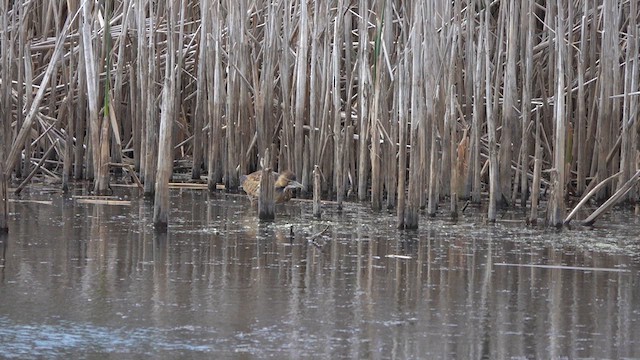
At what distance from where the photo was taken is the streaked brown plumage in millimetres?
9570

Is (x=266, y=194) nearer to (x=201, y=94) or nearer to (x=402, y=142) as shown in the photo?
(x=402, y=142)

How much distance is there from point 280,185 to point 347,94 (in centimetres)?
124

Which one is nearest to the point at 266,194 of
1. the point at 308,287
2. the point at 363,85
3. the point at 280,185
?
the point at 280,185

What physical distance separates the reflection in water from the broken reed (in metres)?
0.73

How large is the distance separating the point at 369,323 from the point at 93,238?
2.76m

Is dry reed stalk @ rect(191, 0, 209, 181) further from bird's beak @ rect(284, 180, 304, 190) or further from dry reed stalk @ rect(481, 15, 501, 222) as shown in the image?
dry reed stalk @ rect(481, 15, 501, 222)

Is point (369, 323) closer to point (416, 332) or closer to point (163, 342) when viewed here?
point (416, 332)

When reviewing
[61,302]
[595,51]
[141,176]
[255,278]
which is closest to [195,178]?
[141,176]

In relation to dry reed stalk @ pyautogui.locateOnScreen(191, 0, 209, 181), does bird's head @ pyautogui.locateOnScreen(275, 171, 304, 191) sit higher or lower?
lower

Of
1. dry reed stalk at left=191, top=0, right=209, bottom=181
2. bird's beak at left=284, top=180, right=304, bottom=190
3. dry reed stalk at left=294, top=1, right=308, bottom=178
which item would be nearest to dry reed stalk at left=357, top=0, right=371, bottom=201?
bird's beak at left=284, top=180, right=304, bottom=190

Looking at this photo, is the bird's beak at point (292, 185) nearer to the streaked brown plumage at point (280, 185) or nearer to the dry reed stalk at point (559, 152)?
the streaked brown plumage at point (280, 185)

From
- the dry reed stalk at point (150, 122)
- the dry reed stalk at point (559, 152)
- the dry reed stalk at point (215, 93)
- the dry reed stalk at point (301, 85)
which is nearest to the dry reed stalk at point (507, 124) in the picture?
the dry reed stalk at point (559, 152)

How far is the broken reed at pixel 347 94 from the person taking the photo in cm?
915

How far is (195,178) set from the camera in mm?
11250
